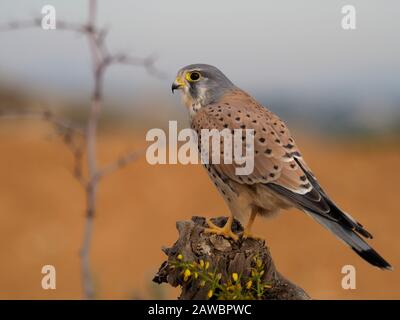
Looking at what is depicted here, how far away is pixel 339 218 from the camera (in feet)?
17.1

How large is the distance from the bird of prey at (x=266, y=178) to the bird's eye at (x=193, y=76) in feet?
0.75

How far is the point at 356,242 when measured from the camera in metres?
5.05

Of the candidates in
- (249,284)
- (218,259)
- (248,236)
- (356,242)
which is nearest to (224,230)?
(248,236)

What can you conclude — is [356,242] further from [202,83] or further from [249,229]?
[202,83]

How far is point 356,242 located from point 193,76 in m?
2.12

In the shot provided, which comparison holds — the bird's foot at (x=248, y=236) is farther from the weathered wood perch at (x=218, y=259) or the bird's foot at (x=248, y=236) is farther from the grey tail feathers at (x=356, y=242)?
the grey tail feathers at (x=356, y=242)

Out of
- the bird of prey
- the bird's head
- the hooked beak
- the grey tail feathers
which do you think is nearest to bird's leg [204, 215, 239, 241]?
the bird of prey

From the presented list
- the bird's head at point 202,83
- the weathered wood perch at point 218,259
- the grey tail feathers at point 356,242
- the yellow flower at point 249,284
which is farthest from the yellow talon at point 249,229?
the bird's head at point 202,83

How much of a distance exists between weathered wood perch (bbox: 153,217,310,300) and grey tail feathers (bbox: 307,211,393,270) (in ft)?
1.46

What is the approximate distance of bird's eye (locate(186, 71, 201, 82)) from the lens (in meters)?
6.40

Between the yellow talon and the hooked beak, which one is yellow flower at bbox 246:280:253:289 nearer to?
the yellow talon

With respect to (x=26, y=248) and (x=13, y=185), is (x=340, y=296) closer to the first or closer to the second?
(x=26, y=248)

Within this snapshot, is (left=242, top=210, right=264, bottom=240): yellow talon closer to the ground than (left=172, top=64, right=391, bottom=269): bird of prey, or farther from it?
closer to the ground
